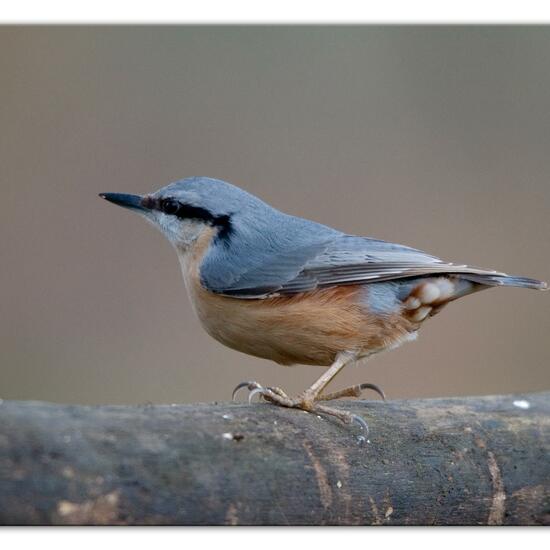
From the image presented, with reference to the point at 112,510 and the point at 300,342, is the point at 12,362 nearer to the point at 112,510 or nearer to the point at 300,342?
the point at 300,342

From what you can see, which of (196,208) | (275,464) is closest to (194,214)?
(196,208)

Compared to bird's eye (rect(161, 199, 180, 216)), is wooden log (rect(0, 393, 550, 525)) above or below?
below

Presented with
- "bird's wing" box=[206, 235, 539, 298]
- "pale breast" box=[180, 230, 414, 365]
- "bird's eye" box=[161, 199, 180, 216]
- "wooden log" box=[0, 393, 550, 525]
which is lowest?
"wooden log" box=[0, 393, 550, 525]

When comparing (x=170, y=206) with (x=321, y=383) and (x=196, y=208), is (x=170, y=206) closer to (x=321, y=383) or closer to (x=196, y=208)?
(x=196, y=208)

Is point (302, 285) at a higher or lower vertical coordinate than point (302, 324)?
higher

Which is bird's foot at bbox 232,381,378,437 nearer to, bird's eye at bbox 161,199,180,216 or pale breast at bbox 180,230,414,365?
pale breast at bbox 180,230,414,365

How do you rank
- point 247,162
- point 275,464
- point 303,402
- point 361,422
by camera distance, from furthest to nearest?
point 247,162
point 303,402
point 361,422
point 275,464

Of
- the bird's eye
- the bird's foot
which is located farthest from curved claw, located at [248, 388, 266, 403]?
the bird's eye
